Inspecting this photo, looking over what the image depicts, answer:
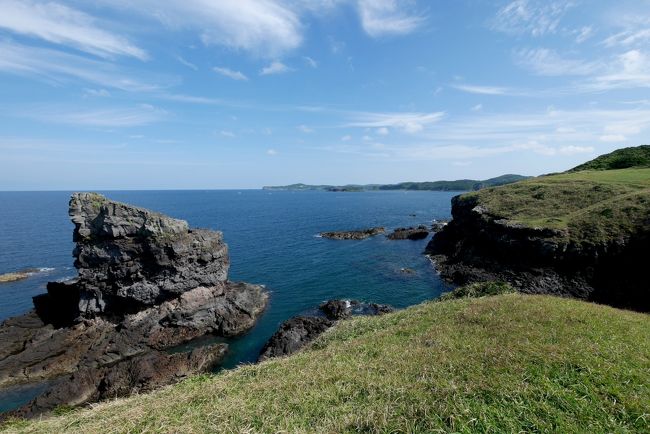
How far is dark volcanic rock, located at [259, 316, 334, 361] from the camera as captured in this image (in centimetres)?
2908

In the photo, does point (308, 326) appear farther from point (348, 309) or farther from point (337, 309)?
point (348, 309)

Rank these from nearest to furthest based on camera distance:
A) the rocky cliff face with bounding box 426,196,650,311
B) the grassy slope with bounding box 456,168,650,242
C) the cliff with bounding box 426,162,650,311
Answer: the rocky cliff face with bounding box 426,196,650,311
the cliff with bounding box 426,162,650,311
the grassy slope with bounding box 456,168,650,242

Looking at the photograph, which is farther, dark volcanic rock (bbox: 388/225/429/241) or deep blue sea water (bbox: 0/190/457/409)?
dark volcanic rock (bbox: 388/225/429/241)

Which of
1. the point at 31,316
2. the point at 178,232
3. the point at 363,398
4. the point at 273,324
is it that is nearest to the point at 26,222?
the point at 31,316

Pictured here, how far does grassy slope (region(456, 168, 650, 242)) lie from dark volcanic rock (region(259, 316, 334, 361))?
34.4 m

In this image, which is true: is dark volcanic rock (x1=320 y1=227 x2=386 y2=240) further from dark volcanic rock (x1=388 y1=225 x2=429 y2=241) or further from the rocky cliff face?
the rocky cliff face

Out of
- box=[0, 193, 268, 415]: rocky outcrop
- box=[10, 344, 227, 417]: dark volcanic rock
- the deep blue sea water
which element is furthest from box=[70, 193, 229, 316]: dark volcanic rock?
the deep blue sea water

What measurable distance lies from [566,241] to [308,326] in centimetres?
3383

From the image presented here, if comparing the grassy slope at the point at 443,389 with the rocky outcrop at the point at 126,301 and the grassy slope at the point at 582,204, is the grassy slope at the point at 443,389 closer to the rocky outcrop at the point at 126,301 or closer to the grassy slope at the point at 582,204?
the rocky outcrop at the point at 126,301

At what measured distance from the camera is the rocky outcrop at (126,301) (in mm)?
30531

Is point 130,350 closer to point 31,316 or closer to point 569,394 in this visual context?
point 31,316

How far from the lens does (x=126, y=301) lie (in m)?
35.9

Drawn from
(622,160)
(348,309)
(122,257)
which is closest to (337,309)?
(348,309)

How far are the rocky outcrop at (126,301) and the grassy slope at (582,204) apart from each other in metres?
41.7
